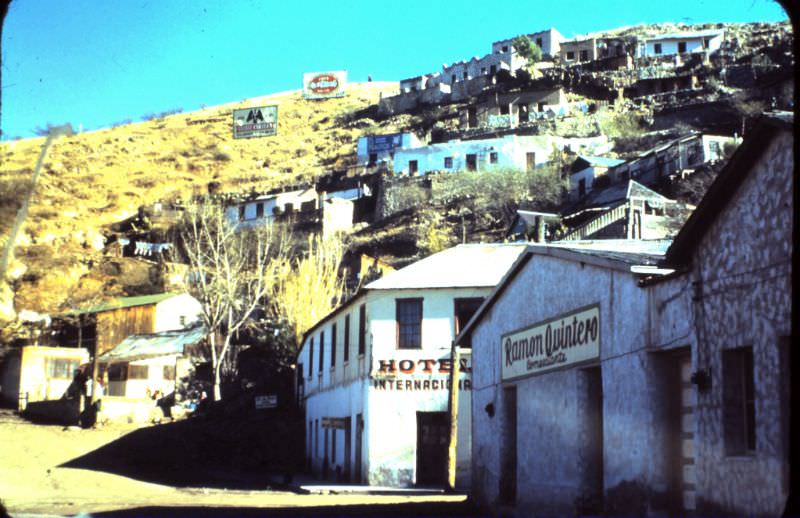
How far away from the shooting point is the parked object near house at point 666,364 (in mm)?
10359

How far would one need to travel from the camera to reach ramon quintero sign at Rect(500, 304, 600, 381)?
49.9ft

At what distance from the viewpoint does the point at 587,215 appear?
59.1m

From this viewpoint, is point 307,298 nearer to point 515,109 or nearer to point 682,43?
point 515,109

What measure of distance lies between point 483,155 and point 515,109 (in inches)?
731

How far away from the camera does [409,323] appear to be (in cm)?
3070

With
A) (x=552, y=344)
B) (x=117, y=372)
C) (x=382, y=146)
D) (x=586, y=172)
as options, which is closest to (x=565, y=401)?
(x=552, y=344)

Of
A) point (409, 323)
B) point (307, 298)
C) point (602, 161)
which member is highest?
point (602, 161)

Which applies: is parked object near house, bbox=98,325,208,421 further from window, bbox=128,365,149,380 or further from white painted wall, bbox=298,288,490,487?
white painted wall, bbox=298,288,490,487

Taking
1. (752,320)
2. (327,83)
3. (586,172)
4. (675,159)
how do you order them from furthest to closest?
(327,83), (586,172), (675,159), (752,320)

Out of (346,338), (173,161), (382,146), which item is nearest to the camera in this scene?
(346,338)

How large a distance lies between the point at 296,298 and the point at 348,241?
25.3 m

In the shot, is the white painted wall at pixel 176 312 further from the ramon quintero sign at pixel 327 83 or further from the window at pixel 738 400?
the ramon quintero sign at pixel 327 83

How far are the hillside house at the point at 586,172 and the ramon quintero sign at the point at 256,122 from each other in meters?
55.7

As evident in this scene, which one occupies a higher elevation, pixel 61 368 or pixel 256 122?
pixel 256 122
